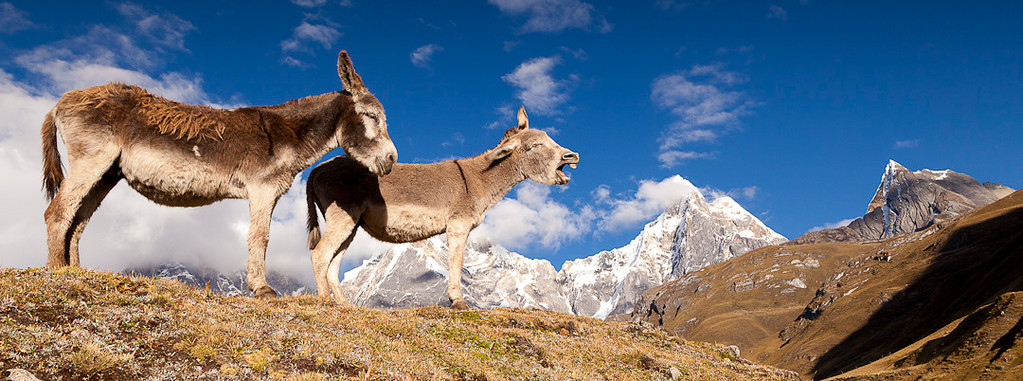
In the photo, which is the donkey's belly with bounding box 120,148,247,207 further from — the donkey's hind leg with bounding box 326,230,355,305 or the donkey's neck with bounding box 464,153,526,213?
the donkey's neck with bounding box 464,153,526,213

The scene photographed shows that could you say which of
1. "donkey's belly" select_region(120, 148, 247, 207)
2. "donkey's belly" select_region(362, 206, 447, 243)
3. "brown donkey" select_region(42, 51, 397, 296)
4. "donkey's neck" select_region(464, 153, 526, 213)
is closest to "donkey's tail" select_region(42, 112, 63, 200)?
"brown donkey" select_region(42, 51, 397, 296)

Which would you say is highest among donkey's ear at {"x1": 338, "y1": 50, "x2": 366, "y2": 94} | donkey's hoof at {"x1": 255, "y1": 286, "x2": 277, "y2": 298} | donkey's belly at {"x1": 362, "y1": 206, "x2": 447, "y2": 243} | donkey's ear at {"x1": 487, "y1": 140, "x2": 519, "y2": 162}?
donkey's ear at {"x1": 338, "y1": 50, "x2": 366, "y2": 94}

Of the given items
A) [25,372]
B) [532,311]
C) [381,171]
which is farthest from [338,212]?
[25,372]

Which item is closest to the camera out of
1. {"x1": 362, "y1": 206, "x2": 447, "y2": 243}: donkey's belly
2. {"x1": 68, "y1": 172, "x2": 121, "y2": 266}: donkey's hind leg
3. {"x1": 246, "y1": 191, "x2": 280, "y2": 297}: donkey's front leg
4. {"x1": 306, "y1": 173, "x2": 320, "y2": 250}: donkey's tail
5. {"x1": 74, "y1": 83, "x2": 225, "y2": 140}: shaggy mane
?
{"x1": 74, "y1": 83, "x2": 225, "y2": 140}: shaggy mane

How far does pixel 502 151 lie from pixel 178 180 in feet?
31.6

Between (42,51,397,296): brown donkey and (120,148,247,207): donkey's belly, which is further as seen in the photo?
(120,148,247,207): donkey's belly

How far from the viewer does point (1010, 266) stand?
6255 inches

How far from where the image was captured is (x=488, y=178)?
18.6 metres

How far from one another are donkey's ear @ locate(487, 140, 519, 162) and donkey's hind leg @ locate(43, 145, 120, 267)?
1032cm

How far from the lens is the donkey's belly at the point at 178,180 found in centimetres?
1193

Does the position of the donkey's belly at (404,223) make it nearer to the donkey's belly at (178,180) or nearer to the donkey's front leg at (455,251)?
the donkey's front leg at (455,251)

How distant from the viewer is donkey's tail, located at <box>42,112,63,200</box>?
12.4 m

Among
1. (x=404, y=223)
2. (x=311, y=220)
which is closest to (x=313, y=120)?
(x=404, y=223)

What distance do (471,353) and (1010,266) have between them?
200m
